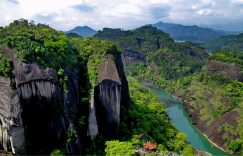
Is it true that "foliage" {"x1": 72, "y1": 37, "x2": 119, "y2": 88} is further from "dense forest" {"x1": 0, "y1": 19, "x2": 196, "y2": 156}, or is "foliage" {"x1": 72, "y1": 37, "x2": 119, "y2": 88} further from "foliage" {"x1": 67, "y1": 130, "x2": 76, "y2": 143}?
"foliage" {"x1": 67, "y1": 130, "x2": 76, "y2": 143}

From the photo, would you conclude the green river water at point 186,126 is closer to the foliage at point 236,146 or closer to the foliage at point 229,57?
the foliage at point 236,146

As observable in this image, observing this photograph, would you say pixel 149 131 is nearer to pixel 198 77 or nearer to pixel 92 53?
pixel 92 53

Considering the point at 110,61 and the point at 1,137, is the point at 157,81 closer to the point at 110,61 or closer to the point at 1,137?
the point at 110,61

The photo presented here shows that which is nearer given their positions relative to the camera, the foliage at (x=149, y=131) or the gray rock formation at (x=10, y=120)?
the gray rock formation at (x=10, y=120)

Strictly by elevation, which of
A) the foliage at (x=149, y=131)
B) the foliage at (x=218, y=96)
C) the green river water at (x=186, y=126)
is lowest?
the green river water at (x=186, y=126)

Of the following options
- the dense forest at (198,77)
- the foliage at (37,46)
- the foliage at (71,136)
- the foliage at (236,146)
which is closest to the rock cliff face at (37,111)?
the foliage at (71,136)

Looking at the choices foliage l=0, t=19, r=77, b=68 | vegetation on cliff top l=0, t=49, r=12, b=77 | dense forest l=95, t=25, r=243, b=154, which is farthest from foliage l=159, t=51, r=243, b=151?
vegetation on cliff top l=0, t=49, r=12, b=77

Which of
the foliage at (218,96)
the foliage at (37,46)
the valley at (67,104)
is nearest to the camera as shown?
the valley at (67,104)
